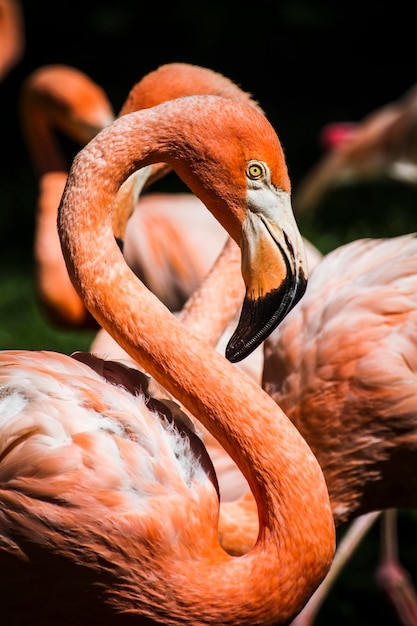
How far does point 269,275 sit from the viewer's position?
83.8 inches

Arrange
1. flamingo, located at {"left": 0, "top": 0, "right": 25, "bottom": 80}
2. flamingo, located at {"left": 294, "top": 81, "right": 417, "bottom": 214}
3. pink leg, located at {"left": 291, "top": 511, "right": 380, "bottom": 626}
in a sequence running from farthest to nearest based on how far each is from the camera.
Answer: flamingo, located at {"left": 294, "top": 81, "right": 417, "bottom": 214} < flamingo, located at {"left": 0, "top": 0, "right": 25, "bottom": 80} < pink leg, located at {"left": 291, "top": 511, "right": 380, "bottom": 626}

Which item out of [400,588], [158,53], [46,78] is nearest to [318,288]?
[400,588]

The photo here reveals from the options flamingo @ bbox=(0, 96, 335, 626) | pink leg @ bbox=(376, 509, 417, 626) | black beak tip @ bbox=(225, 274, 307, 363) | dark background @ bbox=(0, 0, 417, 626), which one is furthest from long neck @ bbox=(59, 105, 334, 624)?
dark background @ bbox=(0, 0, 417, 626)

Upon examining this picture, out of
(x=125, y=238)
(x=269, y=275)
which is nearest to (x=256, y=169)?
(x=269, y=275)

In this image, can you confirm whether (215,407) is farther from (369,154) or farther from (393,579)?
(369,154)

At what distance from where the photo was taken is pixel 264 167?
214 cm

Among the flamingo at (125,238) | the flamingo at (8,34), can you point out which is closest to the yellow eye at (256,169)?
the flamingo at (125,238)

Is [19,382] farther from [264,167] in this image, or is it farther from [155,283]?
[155,283]

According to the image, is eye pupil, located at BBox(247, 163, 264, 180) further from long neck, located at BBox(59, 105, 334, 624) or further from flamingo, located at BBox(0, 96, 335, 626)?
long neck, located at BBox(59, 105, 334, 624)

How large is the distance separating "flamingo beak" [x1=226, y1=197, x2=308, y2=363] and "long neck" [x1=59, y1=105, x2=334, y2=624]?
0.46 ft

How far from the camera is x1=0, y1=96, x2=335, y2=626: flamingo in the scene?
2076 millimetres

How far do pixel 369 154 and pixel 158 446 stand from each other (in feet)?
14.4

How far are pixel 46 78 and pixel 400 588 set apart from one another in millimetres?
2863

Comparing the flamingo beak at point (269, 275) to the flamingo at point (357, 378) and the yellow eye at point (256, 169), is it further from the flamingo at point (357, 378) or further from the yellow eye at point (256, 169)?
the flamingo at point (357, 378)
